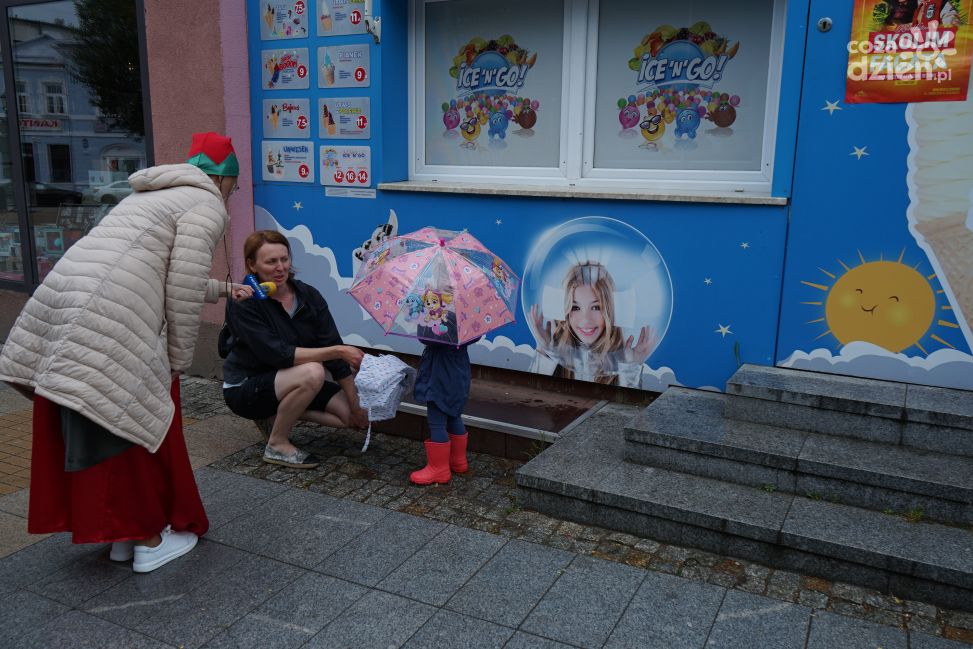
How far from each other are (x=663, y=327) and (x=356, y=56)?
3006 millimetres

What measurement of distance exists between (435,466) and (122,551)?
1650 millimetres

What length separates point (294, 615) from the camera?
328 cm

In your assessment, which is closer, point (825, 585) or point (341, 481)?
point (825, 585)

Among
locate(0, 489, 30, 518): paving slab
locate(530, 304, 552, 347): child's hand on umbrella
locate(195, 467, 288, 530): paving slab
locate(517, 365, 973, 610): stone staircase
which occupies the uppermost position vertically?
locate(530, 304, 552, 347): child's hand on umbrella

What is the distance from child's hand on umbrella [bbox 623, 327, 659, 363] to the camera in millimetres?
5195

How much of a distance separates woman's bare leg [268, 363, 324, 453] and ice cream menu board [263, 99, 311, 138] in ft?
7.95

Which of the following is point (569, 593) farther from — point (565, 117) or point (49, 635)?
point (565, 117)

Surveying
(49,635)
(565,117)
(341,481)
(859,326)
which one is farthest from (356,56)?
(49,635)

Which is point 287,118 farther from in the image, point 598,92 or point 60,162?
point 60,162

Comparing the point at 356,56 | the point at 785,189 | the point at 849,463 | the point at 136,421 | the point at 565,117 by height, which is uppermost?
the point at 356,56

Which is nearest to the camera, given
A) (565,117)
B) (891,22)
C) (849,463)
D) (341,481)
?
(849,463)

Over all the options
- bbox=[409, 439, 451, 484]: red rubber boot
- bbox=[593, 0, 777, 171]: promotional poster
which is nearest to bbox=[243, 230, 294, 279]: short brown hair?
bbox=[409, 439, 451, 484]: red rubber boot

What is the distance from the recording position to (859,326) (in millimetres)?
4594

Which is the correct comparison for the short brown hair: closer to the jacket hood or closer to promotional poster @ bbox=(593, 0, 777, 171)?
the jacket hood
